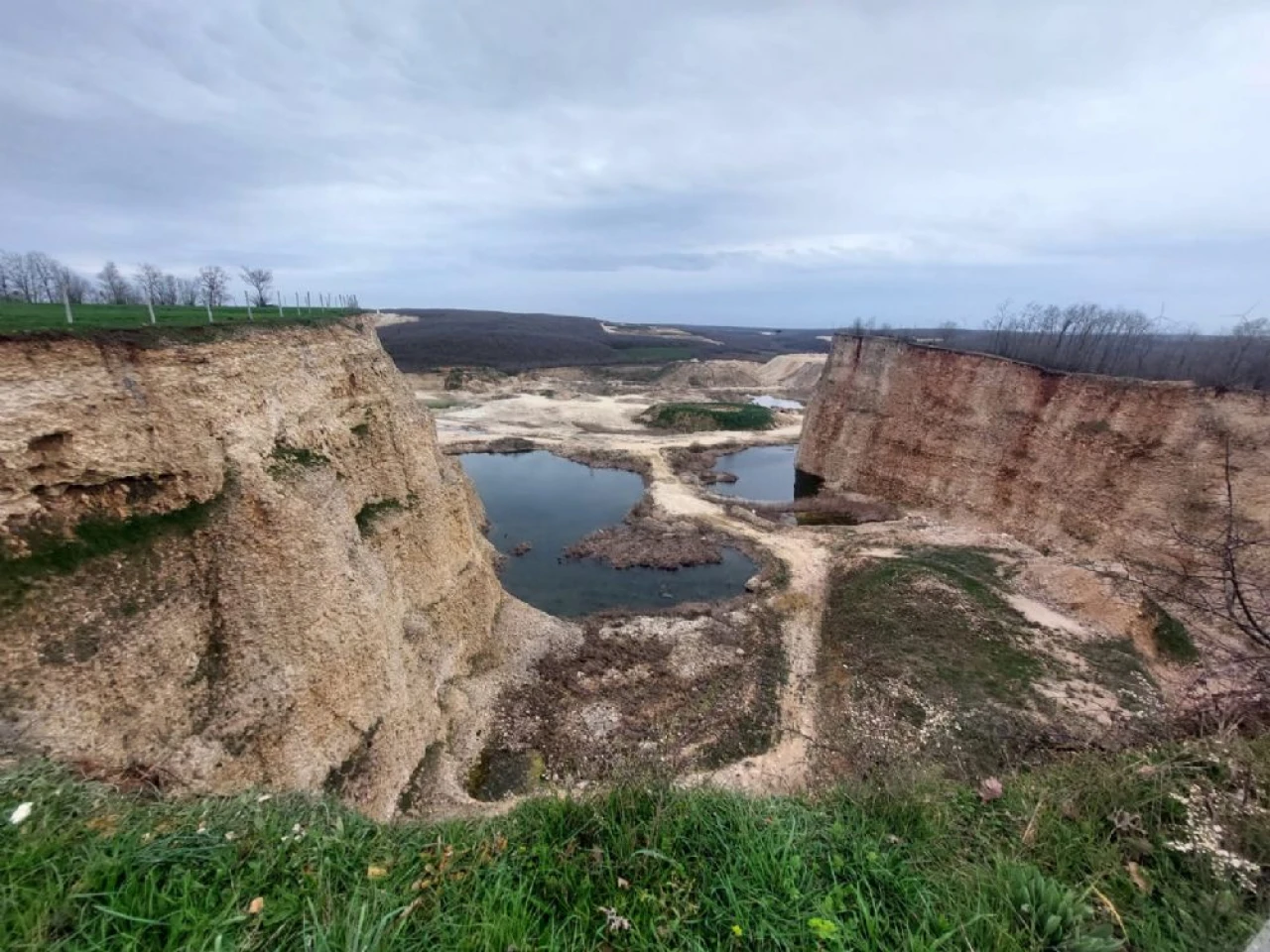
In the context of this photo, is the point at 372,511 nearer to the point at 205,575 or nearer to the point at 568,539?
the point at 205,575

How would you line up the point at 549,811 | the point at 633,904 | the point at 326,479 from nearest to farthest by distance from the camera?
the point at 633,904, the point at 549,811, the point at 326,479

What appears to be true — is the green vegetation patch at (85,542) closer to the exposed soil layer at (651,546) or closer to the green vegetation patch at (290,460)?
the green vegetation patch at (290,460)

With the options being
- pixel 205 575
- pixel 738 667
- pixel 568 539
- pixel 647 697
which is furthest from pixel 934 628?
pixel 205 575

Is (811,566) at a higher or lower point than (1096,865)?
lower

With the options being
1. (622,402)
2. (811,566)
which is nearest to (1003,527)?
(811,566)

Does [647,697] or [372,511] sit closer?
[372,511]

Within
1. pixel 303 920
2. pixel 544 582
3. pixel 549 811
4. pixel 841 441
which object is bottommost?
pixel 544 582

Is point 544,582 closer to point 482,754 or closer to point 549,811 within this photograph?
point 482,754
